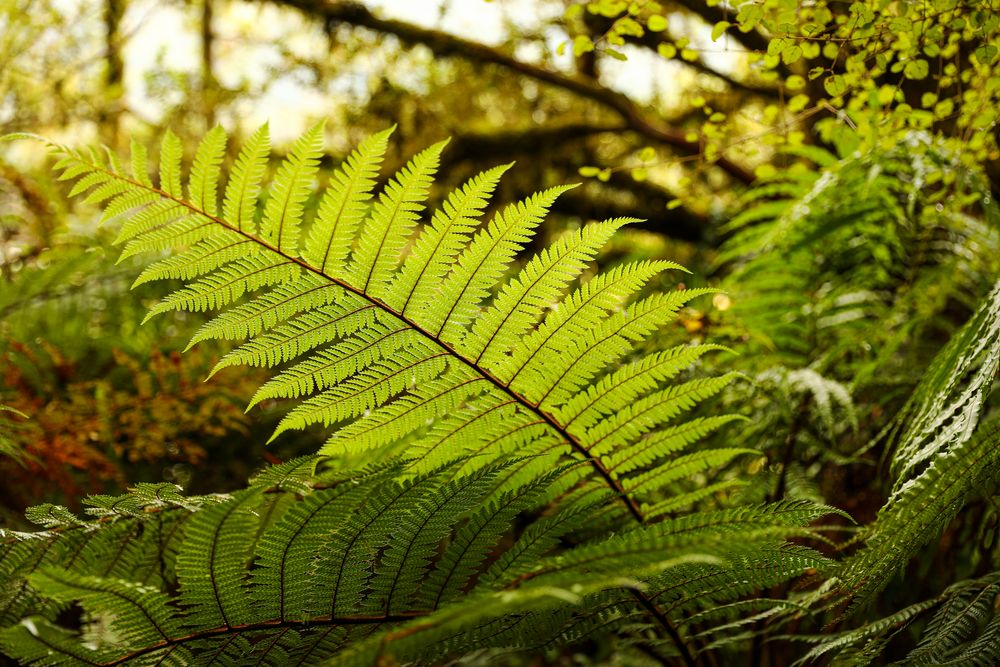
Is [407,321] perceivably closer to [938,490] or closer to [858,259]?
[938,490]

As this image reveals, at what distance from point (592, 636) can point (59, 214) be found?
292cm

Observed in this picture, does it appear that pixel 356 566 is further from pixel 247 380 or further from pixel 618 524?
pixel 247 380

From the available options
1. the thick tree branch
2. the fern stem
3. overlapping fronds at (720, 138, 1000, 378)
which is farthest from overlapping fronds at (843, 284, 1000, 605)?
the thick tree branch

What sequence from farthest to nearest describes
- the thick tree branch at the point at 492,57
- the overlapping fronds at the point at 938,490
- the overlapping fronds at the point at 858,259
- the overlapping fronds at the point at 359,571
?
the thick tree branch at the point at 492,57, the overlapping fronds at the point at 858,259, the overlapping fronds at the point at 938,490, the overlapping fronds at the point at 359,571

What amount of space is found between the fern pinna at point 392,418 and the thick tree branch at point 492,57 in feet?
8.76

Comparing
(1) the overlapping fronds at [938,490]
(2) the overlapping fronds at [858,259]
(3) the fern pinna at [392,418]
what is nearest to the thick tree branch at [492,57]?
(2) the overlapping fronds at [858,259]

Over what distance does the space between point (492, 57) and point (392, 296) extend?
289 cm

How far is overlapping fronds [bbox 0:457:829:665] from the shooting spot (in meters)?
0.60

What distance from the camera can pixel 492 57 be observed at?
336 cm

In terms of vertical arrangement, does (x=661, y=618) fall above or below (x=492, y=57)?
below

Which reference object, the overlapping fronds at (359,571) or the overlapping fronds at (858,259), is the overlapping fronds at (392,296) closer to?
the overlapping fronds at (359,571)

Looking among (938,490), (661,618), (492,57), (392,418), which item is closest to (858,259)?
(938,490)

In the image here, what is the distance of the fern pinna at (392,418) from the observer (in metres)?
0.65

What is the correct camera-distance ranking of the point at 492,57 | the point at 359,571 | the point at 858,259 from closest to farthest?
1. the point at 359,571
2. the point at 858,259
3. the point at 492,57
